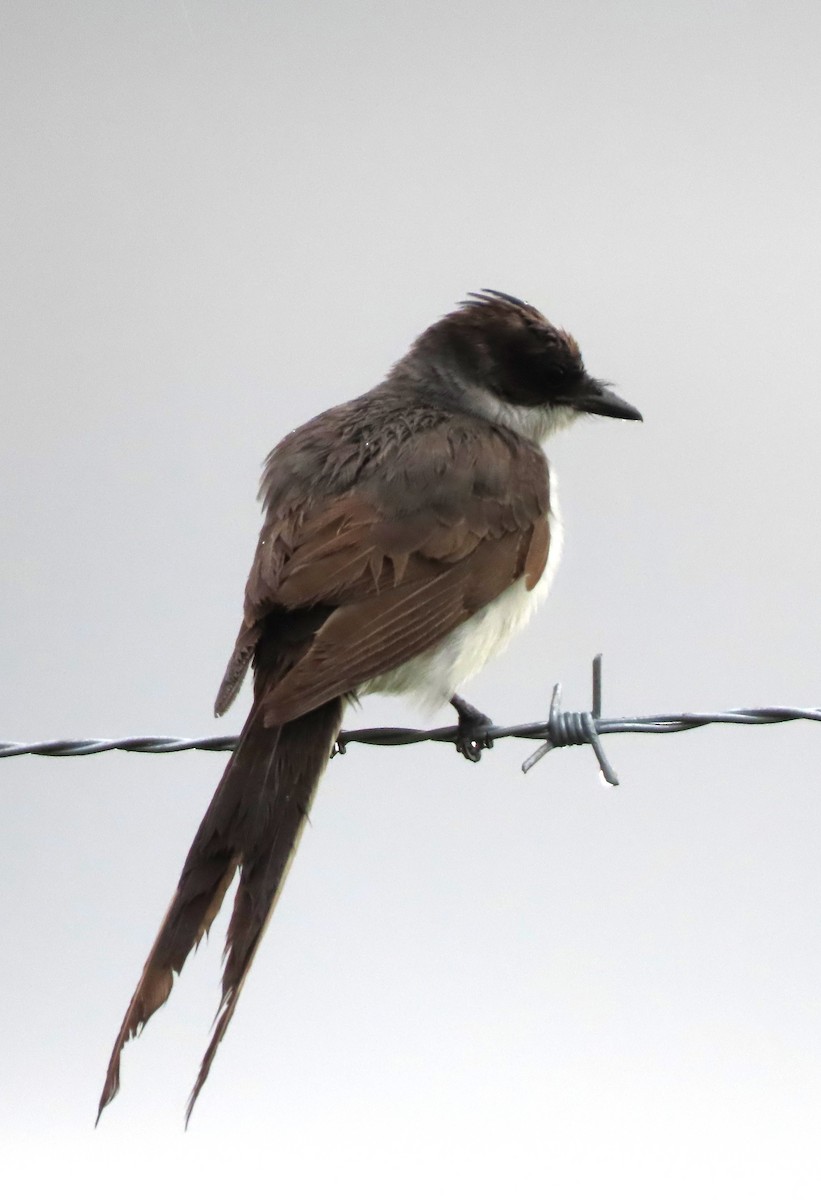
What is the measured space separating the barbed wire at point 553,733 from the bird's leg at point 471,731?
34 cm

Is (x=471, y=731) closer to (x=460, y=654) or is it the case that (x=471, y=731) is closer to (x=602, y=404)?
(x=460, y=654)

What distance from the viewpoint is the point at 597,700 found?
4.07m

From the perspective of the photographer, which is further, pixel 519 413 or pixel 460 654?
pixel 519 413

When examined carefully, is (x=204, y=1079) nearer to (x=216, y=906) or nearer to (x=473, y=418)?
(x=216, y=906)

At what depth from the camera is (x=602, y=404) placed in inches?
244

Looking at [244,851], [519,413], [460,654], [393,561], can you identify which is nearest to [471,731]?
[460,654]

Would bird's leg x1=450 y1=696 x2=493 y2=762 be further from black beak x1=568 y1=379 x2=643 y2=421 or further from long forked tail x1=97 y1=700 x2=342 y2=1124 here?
black beak x1=568 y1=379 x2=643 y2=421

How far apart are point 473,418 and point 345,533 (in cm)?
112

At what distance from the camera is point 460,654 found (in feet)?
16.8

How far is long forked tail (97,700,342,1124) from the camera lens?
3.92 metres

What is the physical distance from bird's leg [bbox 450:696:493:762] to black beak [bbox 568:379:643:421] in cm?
147

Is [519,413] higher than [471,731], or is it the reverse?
[519,413]

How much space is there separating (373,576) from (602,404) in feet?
5.98

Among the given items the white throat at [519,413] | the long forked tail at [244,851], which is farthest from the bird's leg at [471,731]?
the white throat at [519,413]
